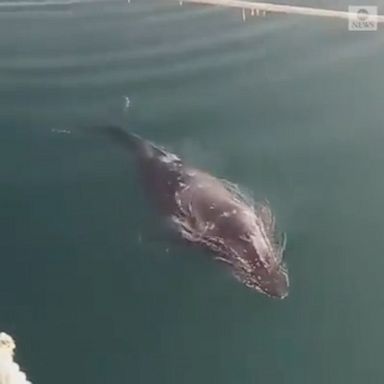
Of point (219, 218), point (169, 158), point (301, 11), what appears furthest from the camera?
point (301, 11)

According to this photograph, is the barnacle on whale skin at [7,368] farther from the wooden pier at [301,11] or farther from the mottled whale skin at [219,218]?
the wooden pier at [301,11]

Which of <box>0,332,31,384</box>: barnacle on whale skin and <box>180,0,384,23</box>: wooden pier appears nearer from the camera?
<box>0,332,31,384</box>: barnacle on whale skin

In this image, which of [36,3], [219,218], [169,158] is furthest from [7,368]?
[36,3]

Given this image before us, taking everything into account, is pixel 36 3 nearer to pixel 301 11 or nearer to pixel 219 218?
pixel 301 11

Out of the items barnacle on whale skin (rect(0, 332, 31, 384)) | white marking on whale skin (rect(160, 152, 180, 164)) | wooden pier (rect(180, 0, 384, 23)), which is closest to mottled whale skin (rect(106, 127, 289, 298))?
white marking on whale skin (rect(160, 152, 180, 164))

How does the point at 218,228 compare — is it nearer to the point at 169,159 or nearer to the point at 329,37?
the point at 169,159

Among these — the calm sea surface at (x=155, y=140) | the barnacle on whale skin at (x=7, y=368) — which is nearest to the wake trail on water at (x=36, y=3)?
the calm sea surface at (x=155, y=140)

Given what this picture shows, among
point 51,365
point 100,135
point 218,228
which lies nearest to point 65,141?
point 100,135

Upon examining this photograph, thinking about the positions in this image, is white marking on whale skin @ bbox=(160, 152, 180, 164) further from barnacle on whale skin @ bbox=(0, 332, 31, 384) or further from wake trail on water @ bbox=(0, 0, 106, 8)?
barnacle on whale skin @ bbox=(0, 332, 31, 384)
